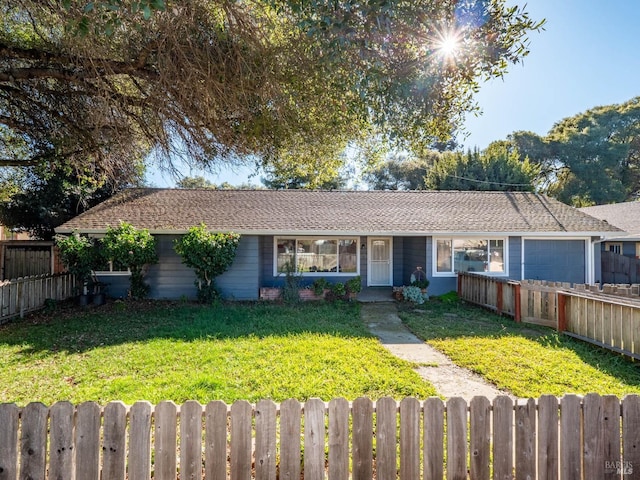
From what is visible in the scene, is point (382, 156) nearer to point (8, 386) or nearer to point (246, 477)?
point (246, 477)

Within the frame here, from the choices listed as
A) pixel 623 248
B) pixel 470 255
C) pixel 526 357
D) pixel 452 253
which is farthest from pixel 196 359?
pixel 623 248

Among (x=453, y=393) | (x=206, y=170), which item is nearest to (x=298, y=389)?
(x=453, y=393)

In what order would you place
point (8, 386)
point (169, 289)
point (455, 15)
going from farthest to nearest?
point (169, 289), point (8, 386), point (455, 15)

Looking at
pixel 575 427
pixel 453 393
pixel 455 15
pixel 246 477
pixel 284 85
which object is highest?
pixel 455 15

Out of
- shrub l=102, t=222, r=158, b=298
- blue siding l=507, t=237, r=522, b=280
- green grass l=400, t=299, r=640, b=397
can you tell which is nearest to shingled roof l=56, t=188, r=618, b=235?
blue siding l=507, t=237, r=522, b=280

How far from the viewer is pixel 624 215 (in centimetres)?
1930

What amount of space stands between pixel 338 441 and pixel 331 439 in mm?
49

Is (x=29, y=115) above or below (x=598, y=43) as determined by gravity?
below

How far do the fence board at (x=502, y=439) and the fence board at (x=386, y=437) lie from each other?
69cm

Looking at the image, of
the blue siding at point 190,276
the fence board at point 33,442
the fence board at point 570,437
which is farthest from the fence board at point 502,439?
the blue siding at point 190,276

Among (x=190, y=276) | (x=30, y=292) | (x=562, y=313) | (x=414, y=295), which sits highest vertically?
(x=190, y=276)

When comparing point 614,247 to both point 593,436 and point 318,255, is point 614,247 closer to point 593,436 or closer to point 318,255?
point 318,255

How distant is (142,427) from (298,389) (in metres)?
2.50

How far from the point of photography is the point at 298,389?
464 centimetres
